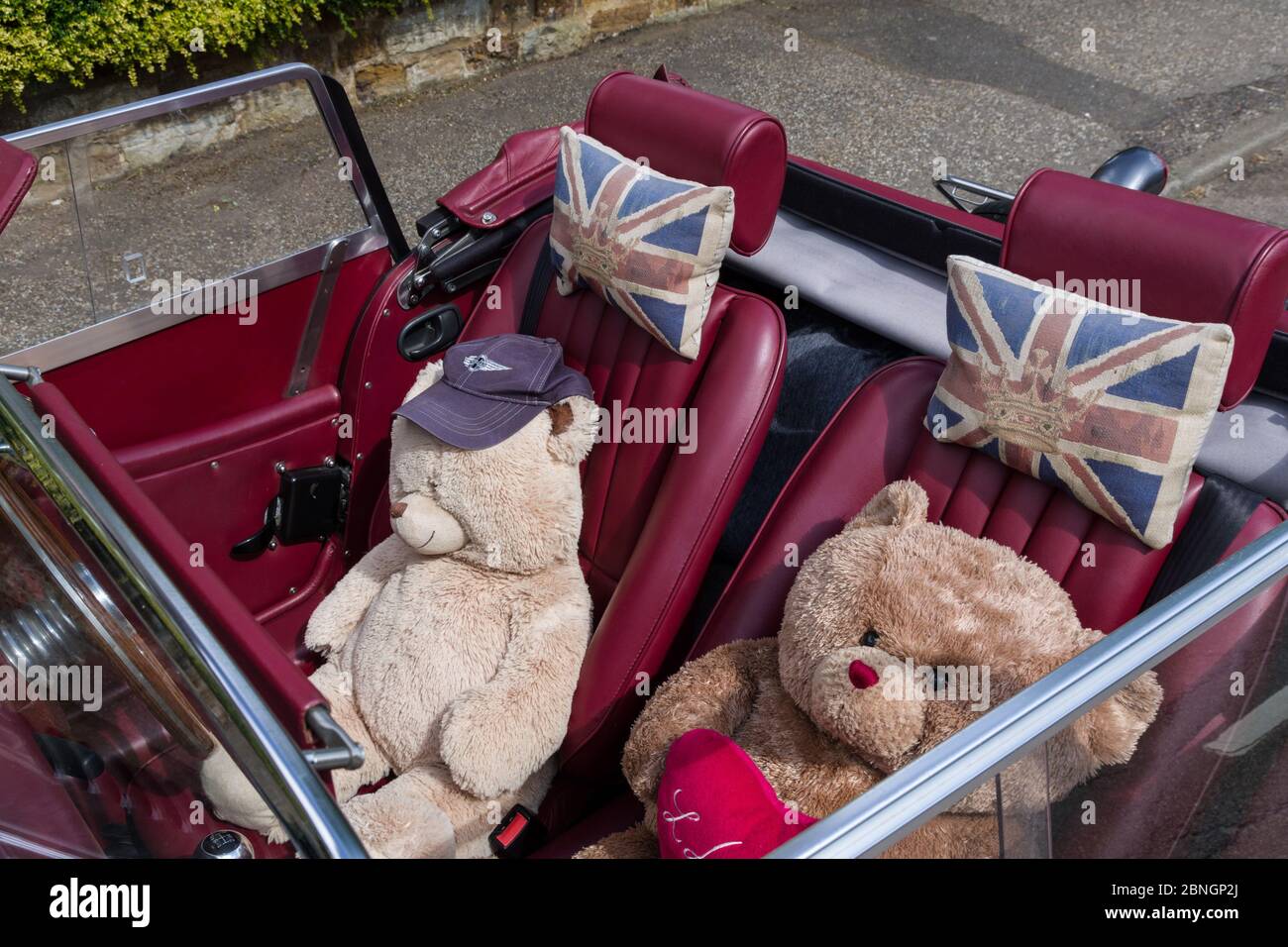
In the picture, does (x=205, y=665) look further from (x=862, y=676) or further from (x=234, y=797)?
(x=862, y=676)

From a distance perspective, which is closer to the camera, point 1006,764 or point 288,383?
point 1006,764

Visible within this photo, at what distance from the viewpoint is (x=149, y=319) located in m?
2.43

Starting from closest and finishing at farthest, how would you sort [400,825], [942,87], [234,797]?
1. [234,797]
2. [400,825]
3. [942,87]

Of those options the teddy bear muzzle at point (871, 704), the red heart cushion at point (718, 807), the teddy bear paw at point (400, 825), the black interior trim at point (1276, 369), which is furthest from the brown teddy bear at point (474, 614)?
the black interior trim at point (1276, 369)

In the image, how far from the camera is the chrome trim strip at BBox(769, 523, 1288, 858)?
1045 millimetres

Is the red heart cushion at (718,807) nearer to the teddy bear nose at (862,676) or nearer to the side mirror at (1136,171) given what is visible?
the teddy bear nose at (862,676)

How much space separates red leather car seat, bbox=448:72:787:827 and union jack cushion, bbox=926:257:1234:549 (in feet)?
1.39

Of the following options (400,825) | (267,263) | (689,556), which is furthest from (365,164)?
(400,825)

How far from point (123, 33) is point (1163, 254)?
183 inches

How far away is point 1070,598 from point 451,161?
417 centimetres

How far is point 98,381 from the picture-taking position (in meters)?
2.39

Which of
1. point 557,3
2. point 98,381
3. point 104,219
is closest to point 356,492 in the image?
point 98,381
